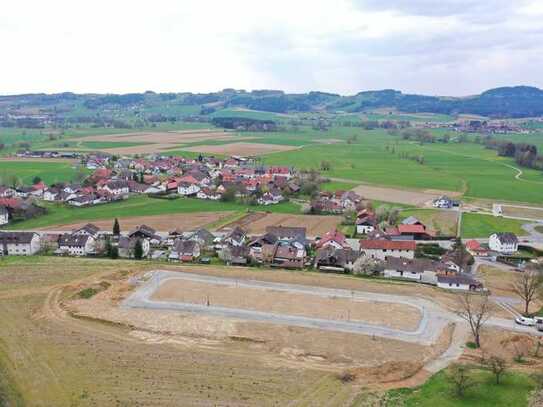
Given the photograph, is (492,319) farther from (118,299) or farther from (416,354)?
(118,299)

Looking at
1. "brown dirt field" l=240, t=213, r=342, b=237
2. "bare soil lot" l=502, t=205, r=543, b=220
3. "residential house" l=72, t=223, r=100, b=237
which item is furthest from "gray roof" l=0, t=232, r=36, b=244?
"bare soil lot" l=502, t=205, r=543, b=220

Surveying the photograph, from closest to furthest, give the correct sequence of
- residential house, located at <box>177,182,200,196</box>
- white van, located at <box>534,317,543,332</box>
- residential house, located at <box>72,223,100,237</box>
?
white van, located at <box>534,317,543,332</box> < residential house, located at <box>72,223,100,237</box> < residential house, located at <box>177,182,200,196</box>

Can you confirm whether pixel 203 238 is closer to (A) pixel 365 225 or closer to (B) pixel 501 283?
(A) pixel 365 225

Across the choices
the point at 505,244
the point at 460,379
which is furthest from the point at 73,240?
the point at 505,244

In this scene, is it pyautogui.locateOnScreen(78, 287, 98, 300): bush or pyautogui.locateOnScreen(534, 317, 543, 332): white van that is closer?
pyautogui.locateOnScreen(534, 317, 543, 332): white van

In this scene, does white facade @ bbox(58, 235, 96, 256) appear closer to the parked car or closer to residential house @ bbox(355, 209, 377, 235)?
residential house @ bbox(355, 209, 377, 235)

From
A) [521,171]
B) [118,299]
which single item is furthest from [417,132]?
[118,299]

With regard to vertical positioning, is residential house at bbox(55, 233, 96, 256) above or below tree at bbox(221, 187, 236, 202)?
below
